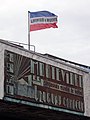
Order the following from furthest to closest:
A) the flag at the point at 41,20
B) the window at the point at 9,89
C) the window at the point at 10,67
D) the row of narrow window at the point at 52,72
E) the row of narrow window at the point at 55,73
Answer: the flag at the point at 41,20 < the row of narrow window at the point at 55,73 < the row of narrow window at the point at 52,72 < the window at the point at 10,67 < the window at the point at 9,89

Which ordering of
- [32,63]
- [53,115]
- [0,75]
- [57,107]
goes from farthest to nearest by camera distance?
[53,115], [57,107], [32,63], [0,75]

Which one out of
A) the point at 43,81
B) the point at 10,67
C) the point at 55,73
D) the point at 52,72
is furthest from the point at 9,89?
the point at 55,73

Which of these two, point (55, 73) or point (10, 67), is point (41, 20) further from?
point (10, 67)

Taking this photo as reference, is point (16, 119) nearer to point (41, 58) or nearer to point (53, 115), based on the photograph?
point (53, 115)

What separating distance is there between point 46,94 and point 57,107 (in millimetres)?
1413

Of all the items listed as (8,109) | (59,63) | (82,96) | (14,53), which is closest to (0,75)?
(14,53)

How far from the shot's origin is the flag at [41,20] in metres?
29.9

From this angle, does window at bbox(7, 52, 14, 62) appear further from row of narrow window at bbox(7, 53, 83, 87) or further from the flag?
the flag

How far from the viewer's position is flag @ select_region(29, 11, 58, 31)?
29862 mm

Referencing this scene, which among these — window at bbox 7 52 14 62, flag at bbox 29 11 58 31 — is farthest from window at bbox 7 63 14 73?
flag at bbox 29 11 58 31

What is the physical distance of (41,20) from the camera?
30047 mm

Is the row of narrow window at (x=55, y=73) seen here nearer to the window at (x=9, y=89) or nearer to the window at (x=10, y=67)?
the window at (x=10, y=67)

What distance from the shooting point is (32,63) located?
87.2ft

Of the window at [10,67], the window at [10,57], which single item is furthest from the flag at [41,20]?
the window at [10,67]
